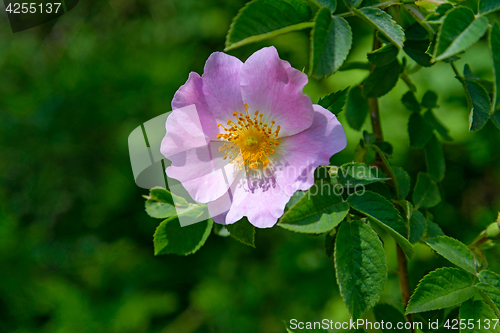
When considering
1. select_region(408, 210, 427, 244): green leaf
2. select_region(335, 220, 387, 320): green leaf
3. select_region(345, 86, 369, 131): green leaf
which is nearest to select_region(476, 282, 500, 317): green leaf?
select_region(408, 210, 427, 244): green leaf

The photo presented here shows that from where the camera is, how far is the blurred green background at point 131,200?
267 cm

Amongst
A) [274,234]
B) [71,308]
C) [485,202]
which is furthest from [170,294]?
[485,202]

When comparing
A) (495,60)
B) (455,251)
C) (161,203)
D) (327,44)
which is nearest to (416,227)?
(455,251)

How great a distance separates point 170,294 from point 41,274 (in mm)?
941

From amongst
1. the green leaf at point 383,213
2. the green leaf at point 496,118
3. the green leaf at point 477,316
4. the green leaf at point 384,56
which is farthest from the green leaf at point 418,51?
the green leaf at point 477,316

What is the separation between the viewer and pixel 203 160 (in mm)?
1271

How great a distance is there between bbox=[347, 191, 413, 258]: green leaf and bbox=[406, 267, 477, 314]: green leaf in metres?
0.14

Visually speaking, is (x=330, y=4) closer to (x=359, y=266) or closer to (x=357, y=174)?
(x=357, y=174)

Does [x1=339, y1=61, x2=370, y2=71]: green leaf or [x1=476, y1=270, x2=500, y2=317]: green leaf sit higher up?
[x1=339, y1=61, x2=370, y2=71]: green leaf

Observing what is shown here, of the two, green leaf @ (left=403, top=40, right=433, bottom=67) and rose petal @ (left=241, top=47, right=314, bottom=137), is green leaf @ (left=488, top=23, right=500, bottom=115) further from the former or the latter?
rose petal @ (left=241, top=47, right=314, bottom=137)

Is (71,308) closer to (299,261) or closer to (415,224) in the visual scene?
(299,261)

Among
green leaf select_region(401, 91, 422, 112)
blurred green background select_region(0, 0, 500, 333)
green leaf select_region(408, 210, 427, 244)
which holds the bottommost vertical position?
blurred green background select_region(0, 0, 500, 333)

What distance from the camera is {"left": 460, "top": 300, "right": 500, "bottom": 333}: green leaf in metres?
1.04

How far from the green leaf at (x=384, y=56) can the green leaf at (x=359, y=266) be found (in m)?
0.51
